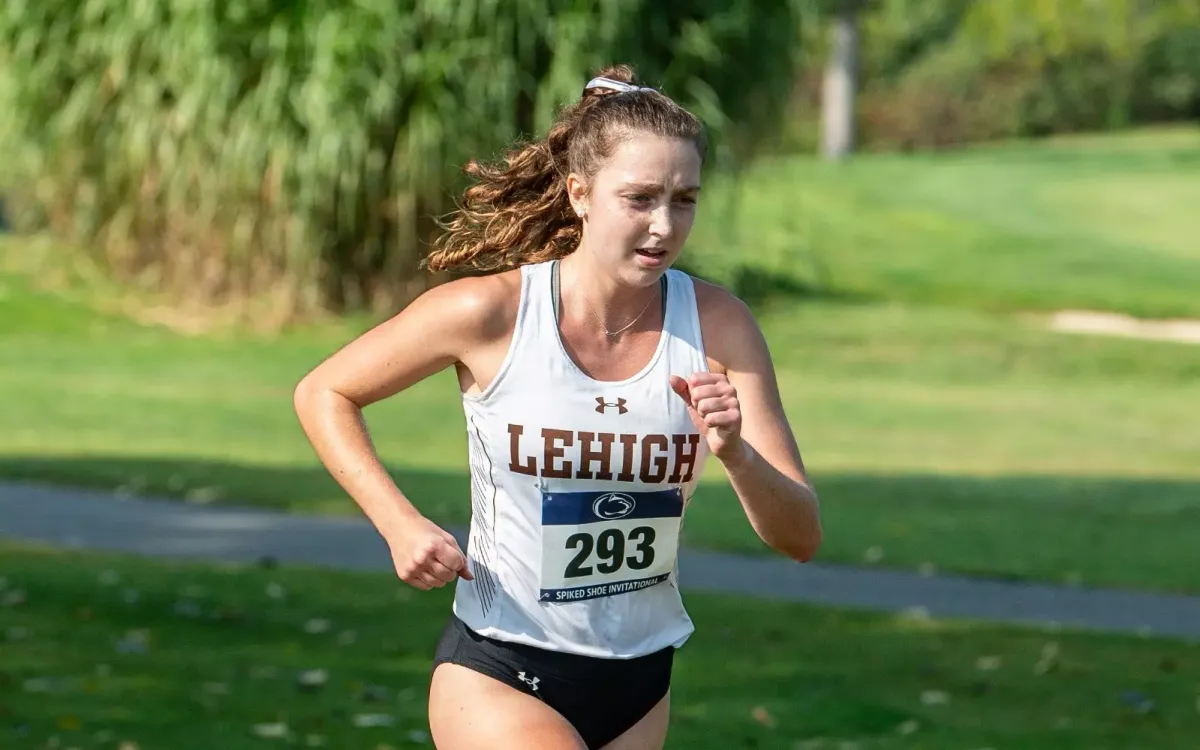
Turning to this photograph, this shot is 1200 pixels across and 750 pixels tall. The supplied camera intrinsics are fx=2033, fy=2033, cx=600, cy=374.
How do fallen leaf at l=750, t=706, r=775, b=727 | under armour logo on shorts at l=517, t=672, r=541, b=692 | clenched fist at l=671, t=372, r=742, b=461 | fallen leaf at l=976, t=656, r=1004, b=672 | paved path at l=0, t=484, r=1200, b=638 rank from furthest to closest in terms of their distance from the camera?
paved path at l=0, t=484, r=1200, b=638, fallen leaf at l=976, t=656, r=1004, b=672, fallen leaf at l=750, t=706, r=775, b=727, under armour logo on shorts at l=517, t=672, r=541, b=692, clenched fist at l=671, t=372, r=742, b=461

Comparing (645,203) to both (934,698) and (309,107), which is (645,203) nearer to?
(934,698)

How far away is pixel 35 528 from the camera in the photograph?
10.4 m

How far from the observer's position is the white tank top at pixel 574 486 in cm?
347

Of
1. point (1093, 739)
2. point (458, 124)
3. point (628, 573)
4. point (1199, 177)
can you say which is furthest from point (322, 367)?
point (1199, 177)

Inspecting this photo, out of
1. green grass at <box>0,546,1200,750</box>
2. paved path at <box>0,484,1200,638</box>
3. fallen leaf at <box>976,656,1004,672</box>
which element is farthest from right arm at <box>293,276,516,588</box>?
paved path at <box>0,484,1200,638</box>

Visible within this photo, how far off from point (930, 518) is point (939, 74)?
4255cm

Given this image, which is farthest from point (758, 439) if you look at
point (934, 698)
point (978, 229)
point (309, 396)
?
point (978, 229)

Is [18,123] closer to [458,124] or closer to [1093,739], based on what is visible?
[458,124]

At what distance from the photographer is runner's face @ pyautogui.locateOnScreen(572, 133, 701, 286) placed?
340 cm

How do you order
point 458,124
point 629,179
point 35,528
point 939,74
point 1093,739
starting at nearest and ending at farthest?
point 629,179 → point 1093,739 → point 35,528 → point 458,124 → point 939,74

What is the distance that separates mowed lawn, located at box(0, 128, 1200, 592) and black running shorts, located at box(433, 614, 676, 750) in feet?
22.2

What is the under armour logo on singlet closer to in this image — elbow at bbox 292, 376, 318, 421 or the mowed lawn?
elbow at bbox 292, 376, 318, 421

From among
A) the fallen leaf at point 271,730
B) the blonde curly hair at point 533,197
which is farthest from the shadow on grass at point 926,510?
the blonde curly hair at point 533,197

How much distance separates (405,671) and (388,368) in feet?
13.4
